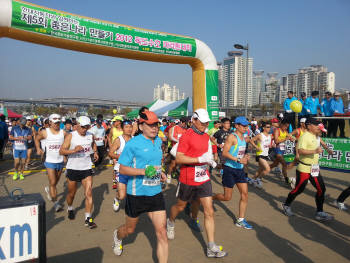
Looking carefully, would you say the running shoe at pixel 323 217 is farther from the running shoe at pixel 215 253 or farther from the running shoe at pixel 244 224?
the running shoe at pixel 215 253

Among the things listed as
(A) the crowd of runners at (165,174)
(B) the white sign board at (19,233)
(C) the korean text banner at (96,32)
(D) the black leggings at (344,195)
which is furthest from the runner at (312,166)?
(C) the korean text banner at (96,32)

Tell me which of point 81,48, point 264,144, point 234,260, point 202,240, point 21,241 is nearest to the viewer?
point 21,241

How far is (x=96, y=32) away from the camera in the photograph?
1173 centimetres

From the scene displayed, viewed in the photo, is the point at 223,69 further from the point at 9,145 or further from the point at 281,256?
the point at 281,256

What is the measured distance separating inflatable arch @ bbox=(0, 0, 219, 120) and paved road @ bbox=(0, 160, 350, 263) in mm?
7509

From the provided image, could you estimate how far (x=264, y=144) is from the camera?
7371mm

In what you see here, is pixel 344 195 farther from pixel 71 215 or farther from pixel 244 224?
pixel 71 215

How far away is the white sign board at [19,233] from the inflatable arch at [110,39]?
1025 cm

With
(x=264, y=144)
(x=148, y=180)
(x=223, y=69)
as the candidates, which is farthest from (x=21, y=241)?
(x=223, y=69)

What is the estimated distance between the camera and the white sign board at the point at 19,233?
190cm

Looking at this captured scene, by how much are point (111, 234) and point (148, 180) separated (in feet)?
6.18

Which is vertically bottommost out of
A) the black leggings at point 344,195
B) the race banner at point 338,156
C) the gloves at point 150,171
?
the black leggings at point 344,195

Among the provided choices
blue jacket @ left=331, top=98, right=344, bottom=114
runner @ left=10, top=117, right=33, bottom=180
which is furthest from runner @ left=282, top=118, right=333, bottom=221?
runner @ left=10, top=117, right=33, bottom=180

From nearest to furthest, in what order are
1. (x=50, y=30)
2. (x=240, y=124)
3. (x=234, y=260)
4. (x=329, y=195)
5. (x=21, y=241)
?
1. (x=21, y=241)
2. (x=234, y=260)
3. (x=240, y=124)
4. (x=329, y=195)
5. (x=50, y=30)
